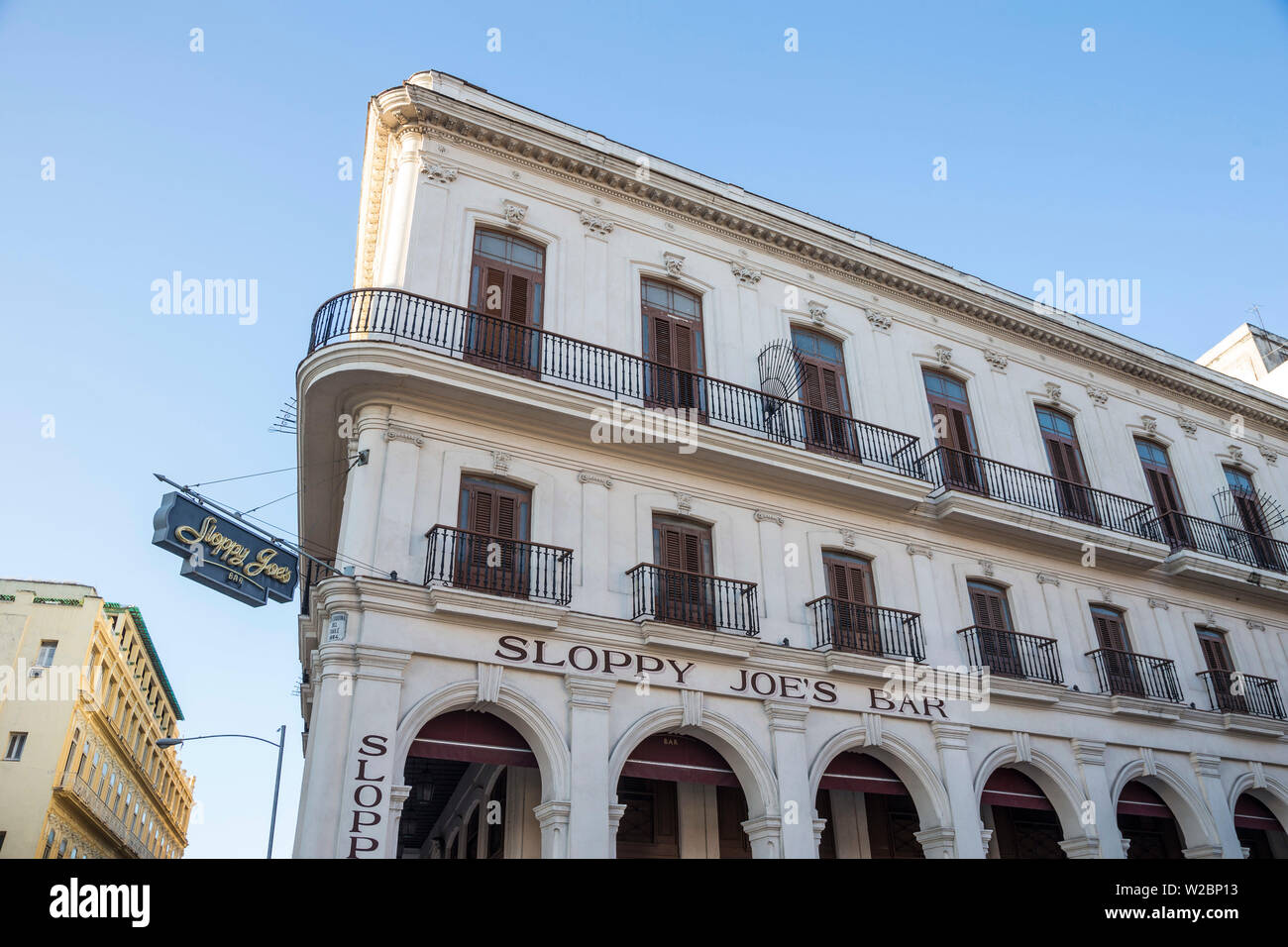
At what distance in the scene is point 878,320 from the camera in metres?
19.3

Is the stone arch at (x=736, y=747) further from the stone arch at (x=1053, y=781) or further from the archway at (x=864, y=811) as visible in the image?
the stone arch at (x=1053, y=781)

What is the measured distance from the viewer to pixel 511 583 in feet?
41.7

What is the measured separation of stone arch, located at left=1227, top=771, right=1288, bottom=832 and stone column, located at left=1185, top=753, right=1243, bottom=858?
499 mm

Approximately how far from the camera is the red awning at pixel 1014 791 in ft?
50.0

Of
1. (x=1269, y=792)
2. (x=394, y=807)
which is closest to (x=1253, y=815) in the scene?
(x=1269, y=792)

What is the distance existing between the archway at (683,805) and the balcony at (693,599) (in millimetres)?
1655

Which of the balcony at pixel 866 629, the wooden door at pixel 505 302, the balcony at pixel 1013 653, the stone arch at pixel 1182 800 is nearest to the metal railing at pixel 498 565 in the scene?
the wooden door at pixel 505 302

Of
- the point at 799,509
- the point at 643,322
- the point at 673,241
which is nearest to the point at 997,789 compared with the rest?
the point at 799,509

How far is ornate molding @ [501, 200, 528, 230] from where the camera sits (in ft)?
52.5

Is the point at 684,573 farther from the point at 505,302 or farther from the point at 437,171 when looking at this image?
the point at 437,171

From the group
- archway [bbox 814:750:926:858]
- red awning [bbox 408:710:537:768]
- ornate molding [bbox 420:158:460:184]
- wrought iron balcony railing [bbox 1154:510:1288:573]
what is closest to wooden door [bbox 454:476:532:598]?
red awning [bbox 408:710:537:768]

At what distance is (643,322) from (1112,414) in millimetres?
12310
